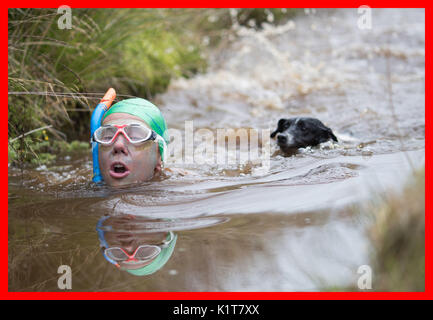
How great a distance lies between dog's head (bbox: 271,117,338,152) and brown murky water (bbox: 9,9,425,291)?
217 mm

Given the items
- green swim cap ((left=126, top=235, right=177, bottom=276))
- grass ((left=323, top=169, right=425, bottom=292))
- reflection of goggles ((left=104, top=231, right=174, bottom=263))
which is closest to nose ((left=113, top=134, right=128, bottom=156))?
reflection of goggles ((left=104, top=231, right=174, bottom=263))

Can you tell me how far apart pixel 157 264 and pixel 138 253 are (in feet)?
0.75

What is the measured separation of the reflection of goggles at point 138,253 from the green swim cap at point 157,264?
0.13 feet

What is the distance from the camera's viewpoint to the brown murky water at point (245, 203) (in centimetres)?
266

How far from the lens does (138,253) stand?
9.77ft

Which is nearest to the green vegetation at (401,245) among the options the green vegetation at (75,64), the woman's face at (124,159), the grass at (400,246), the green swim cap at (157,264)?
the grass at (400,246)

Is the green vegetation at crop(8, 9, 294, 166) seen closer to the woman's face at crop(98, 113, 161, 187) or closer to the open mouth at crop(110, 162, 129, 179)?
the woman's face at crop(98, 113, 161, 187)

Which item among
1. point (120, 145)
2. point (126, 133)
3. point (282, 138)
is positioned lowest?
point (120, 145)

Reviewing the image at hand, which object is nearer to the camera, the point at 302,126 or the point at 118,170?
the point at 118,170

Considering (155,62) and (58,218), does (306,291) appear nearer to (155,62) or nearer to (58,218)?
(58,218)

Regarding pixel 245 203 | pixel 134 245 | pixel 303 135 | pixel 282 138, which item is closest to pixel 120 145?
pixel 245 203

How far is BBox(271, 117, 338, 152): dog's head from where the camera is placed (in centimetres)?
621

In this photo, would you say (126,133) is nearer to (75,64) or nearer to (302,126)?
(75,64)

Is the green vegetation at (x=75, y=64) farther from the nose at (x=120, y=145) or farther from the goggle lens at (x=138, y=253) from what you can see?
the goggle lens at (x=138, y=253)
